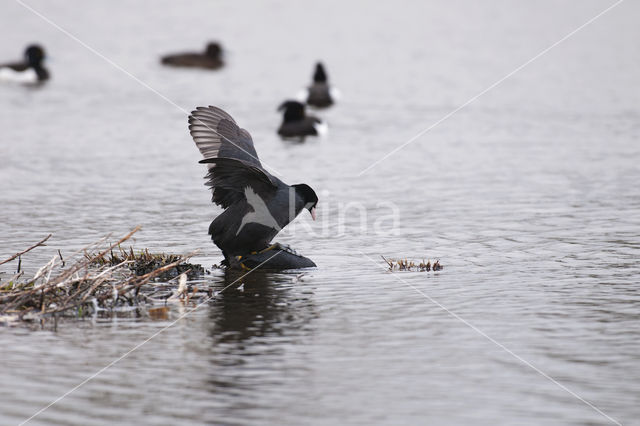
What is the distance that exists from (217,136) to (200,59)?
820 inches

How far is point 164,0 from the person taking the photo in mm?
49781

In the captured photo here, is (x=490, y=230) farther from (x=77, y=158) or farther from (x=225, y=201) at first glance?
(x=77, y=158)

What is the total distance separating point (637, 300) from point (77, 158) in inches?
456

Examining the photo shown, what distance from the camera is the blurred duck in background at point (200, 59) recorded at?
3138cm

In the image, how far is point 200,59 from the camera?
105 feet

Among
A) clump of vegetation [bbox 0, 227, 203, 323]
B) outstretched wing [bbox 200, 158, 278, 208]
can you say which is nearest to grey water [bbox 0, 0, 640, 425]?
clump of vegetation [bbox 0, 227, 203, 323]

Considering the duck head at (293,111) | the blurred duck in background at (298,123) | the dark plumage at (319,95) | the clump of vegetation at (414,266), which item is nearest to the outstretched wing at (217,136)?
the clump of vegetation at (414,266)

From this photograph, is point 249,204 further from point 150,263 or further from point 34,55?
point 34,55

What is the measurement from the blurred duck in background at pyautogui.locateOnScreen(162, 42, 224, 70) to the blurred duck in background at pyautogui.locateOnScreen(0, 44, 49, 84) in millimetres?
4306

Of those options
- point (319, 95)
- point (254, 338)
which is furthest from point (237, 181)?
point (319, 95)

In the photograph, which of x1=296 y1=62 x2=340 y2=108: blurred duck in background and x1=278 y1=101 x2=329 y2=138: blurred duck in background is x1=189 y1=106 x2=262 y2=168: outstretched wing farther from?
x1=296 y1=62 x2=340 y2=108: blurred duck in background

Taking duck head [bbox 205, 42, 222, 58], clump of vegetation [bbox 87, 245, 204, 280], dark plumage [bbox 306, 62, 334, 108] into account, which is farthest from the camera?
duck head [bbox 205, 42, 222, 58]

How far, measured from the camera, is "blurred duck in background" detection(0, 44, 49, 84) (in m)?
28.0

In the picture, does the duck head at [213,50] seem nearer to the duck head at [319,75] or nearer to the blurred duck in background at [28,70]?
the blurred duck in background at [28,70]
